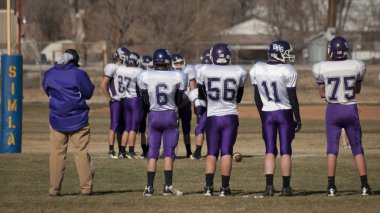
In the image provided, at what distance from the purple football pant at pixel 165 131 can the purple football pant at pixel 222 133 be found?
520mm

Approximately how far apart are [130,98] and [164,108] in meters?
5.58

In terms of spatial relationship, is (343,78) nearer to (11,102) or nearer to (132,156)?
(132,156)

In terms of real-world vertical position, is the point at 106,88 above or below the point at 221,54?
below

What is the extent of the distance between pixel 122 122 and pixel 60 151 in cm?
624

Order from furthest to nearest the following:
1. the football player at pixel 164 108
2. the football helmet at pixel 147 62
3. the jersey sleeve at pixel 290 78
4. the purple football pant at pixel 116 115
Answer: the football helmet at pixel 147 62 < the purple football pant at pixel 116 115 < the football player at pixel 164 108 < the jersey sleeve at pixel 290 78

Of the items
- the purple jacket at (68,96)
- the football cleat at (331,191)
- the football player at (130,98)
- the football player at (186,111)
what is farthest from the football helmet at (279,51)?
the football player at (130,98)

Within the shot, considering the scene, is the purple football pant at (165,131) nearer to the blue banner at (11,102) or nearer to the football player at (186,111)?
the football player at (186,111)

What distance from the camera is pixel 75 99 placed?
40.6 ft

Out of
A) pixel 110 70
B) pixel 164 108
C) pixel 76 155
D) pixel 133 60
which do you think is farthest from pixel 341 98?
pixel 110 70

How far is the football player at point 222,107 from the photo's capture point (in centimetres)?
1222

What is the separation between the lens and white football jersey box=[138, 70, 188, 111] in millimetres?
12555

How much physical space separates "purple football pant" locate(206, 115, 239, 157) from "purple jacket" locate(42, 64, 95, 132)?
1.65 meters

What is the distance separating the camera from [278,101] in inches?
479

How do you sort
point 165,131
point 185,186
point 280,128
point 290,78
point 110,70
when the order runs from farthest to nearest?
1. point 110,70
2. point 185,186
3. point 165,131
4. point 280,128
5. point 290,78
